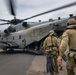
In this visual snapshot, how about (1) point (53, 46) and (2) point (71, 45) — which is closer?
(2) point (71, 45)

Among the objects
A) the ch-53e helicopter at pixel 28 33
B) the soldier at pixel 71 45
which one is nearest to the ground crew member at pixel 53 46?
the soldier at pixel 71 45

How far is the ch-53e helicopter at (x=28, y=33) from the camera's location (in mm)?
21136

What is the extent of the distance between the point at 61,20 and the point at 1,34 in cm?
805

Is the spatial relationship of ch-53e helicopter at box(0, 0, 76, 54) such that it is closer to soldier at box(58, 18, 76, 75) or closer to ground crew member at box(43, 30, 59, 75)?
ground crew member at box(43, 30, 59, 75)

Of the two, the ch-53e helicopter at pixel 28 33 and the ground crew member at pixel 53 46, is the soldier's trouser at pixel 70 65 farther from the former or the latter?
the ch-53e helicopter at pixel 28 33

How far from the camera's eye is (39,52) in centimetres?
2111

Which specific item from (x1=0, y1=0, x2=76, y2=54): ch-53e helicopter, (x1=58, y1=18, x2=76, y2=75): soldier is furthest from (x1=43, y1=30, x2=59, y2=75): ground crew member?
(x1=0, y1=0, x2=76, y2=54): ch-53e helicopter

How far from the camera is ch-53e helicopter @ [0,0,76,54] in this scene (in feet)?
69.3

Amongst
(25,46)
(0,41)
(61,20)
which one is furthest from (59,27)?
(0,41)

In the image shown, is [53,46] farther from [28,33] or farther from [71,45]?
[28,33]

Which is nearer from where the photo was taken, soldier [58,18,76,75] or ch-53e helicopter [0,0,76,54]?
soldier [58,18,76,75]

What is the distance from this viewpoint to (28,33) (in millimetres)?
22656

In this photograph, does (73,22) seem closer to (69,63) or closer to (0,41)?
(69,63)

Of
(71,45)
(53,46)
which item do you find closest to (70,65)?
(71,45)
